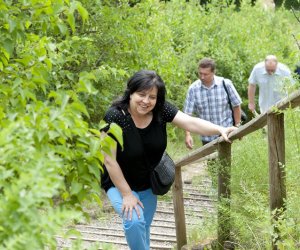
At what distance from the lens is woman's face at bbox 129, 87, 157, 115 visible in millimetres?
5062

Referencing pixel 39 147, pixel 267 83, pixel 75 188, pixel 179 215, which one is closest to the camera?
pixel 39 147

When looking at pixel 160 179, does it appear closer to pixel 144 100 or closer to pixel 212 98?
pixel 144 100

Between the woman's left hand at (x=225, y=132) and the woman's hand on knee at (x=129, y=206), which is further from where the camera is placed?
the woman's left hand at (x=225, y=132)

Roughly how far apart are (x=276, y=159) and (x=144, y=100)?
88 centimetres

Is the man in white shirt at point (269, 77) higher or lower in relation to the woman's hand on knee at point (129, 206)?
higher

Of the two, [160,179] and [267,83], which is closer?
[160,179]

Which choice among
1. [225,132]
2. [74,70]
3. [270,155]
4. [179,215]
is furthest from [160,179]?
[74,70]

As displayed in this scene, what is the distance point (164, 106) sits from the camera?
5.27m

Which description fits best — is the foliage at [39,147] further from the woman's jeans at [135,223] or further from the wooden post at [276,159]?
the wooden post at [276,159]

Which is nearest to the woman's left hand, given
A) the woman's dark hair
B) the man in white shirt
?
the woman's dark hair

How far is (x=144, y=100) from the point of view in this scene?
5.07 meters

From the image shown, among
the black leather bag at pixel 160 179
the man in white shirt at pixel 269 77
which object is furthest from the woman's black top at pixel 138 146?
the man in white shirt at pixel 269 77

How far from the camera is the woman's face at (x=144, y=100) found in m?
5.06

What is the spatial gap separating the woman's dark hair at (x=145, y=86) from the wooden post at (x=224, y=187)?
3.41ft
